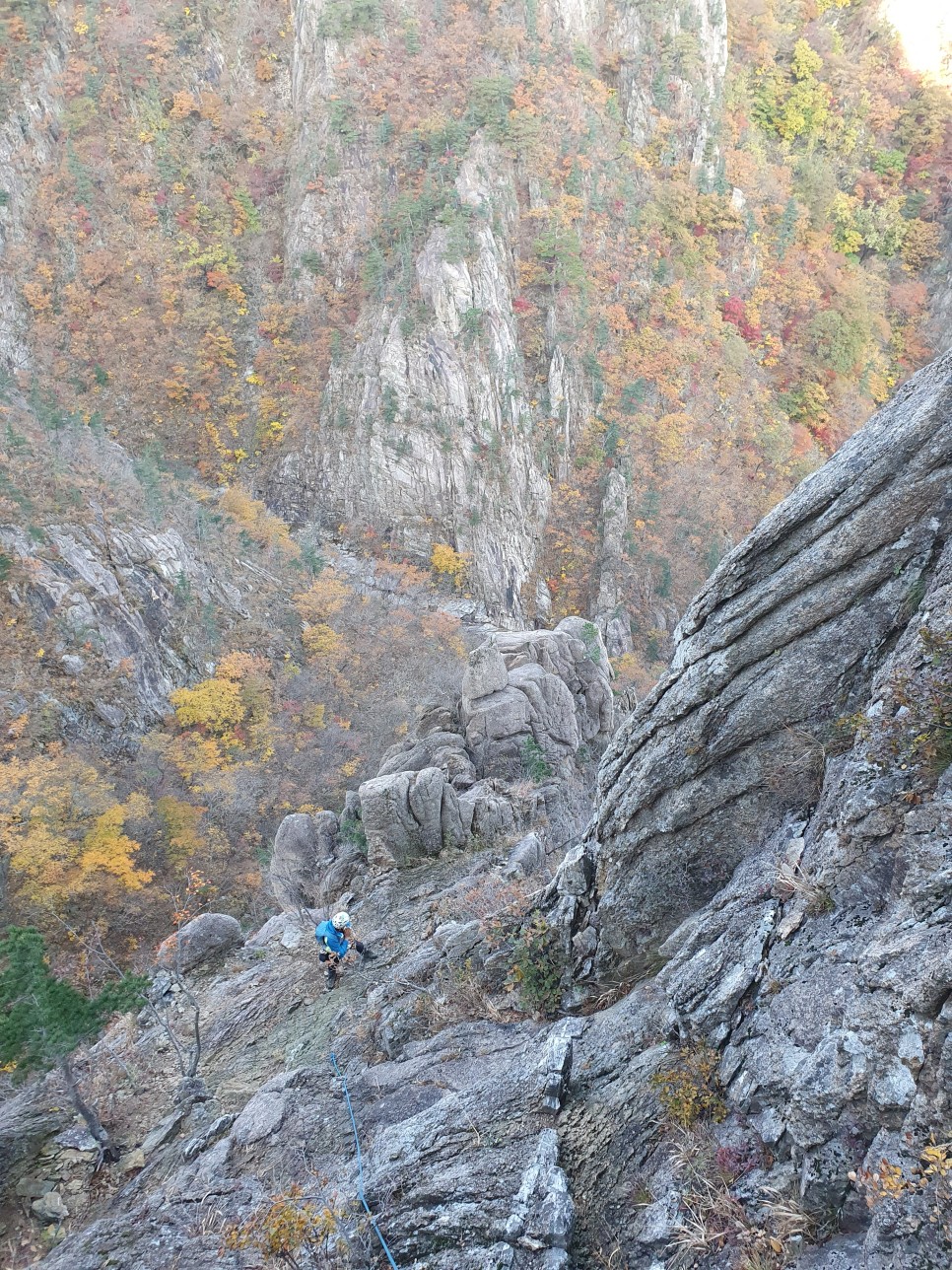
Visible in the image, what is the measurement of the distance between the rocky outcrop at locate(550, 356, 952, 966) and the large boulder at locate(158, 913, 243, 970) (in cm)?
1023

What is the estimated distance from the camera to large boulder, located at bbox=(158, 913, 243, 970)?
1456 cm

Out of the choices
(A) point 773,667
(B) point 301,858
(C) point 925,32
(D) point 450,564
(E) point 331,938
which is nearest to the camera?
(A) point 773,667

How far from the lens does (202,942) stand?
14727 millimetres

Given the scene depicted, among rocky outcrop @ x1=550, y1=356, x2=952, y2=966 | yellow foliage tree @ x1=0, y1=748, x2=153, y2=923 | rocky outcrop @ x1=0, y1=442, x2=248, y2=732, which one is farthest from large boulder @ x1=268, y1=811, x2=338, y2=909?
rocky outcrop @ x1=550, y1=356, x2=952, y2=966

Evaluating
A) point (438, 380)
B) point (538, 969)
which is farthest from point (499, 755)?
point (438, 380)

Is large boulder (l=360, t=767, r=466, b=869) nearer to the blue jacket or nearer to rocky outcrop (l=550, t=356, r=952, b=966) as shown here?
the blue jacket

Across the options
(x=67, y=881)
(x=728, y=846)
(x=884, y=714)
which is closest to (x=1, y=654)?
(x=67, y=881)

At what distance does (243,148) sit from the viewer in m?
40.9

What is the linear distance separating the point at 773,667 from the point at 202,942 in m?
13.0

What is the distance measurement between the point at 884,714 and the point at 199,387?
130ft

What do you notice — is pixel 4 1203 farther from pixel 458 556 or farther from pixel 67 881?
pixel 458 556

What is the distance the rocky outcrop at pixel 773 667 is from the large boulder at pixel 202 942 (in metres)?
10.2

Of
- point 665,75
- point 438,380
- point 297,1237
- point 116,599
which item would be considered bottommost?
point 297,1237

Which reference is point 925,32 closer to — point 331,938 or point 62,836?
point 331,938
